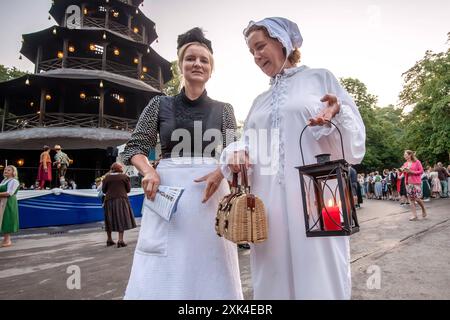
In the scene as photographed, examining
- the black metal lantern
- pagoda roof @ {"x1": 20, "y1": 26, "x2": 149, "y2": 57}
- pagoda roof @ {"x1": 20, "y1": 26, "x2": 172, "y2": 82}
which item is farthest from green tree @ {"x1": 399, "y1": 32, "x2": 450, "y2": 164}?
the black metal lantern

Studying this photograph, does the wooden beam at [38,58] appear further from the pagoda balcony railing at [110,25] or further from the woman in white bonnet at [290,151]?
the woman in white bonnet at [290,151]

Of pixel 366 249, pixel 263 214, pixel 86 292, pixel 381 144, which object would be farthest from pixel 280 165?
pixel 381 144

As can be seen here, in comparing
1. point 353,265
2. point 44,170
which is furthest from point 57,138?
point 353,265

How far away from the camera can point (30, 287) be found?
13.1 feet

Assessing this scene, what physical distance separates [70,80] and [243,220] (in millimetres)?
20360

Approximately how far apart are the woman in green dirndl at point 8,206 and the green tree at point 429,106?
26.5m

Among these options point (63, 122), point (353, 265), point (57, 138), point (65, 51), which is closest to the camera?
point (353, 265)

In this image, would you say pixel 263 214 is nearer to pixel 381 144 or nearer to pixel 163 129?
pixel 163 129

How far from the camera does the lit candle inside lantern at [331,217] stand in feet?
3.94

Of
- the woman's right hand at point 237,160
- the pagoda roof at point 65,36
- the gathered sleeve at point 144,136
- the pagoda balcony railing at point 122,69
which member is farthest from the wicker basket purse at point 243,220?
the pagoda balcony railing at point 122,69

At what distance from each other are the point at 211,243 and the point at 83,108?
22567 mm

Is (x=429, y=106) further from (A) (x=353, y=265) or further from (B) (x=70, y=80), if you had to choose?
(B) (x=70, y=80)

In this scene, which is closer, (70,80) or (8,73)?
(70,80)

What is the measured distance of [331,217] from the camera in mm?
1219
